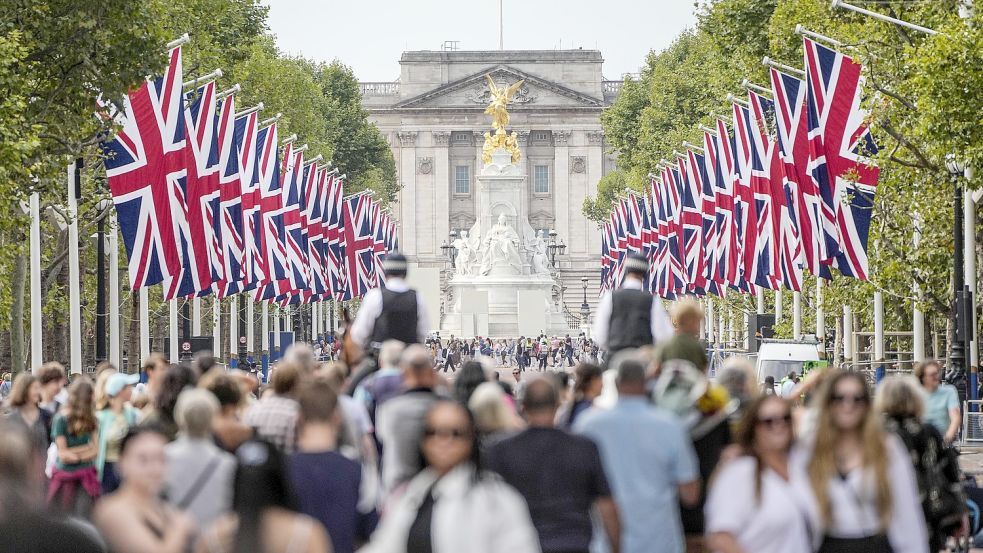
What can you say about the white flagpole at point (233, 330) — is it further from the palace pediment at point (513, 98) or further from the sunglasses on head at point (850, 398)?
the palace pediment at point (513, 98)

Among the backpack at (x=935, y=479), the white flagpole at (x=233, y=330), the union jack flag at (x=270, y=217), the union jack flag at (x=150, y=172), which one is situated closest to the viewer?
the backpack at (x=935, y=479)

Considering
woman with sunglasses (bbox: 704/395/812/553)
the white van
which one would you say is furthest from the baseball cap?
the white van

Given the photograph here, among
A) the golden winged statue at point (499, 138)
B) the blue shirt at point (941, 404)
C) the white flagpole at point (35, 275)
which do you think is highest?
the golden winged statue at point (499, 138)

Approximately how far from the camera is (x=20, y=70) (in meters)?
31.9

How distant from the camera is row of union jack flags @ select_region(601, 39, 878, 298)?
33312mm

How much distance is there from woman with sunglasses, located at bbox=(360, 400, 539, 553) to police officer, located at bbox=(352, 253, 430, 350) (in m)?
8.05

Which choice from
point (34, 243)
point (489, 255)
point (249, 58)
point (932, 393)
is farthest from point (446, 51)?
point (932, 393)

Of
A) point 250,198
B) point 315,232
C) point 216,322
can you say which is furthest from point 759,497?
point 216,322

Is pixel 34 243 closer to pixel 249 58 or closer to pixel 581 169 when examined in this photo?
pixel 249 58

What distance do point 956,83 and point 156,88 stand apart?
13.0 metres

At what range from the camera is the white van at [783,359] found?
39312 mm

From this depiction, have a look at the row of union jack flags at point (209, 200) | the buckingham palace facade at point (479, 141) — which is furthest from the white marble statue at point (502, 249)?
the buckingham palace facade at point (479, 141)

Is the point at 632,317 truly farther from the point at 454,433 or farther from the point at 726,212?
the point at 726,212

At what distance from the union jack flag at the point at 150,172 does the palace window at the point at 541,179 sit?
123 meters
